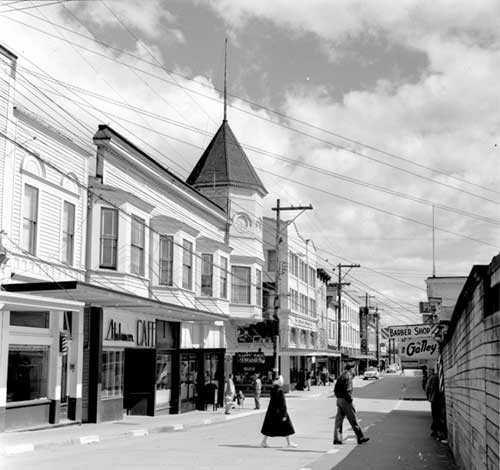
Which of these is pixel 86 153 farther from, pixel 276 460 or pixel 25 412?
pixel 276 460

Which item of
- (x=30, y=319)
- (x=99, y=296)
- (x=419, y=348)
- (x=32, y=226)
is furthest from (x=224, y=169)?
(x=30, y=319)

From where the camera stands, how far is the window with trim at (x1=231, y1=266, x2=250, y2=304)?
40125mm

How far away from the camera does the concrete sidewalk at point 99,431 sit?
637 inches

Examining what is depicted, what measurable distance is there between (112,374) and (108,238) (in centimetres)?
448

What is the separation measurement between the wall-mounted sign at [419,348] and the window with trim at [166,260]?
1171 centimetres

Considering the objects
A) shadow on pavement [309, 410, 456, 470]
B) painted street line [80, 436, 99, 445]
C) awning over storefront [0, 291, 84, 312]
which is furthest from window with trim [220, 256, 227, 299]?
painted street line [80, 436, 99, 445]

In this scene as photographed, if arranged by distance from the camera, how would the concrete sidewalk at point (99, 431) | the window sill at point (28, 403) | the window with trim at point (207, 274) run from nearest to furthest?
the concrete sidewalk at point (99, 431) → the window sill at point (28, 403) → the window with trim at point (207, 274)

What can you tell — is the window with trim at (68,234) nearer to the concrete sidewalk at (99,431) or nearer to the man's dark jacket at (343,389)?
the concrete sidewalk at (99,431)

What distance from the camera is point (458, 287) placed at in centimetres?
4544

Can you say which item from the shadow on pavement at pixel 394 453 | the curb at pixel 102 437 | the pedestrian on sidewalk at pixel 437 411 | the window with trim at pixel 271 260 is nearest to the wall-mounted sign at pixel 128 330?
the curb at pixel 102 437

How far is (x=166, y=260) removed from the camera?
28.4m

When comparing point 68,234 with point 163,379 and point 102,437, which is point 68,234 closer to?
point 102,437

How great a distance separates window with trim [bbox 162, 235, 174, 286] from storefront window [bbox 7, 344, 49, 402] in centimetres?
812

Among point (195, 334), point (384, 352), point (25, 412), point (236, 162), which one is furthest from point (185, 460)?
point (384, 352)
